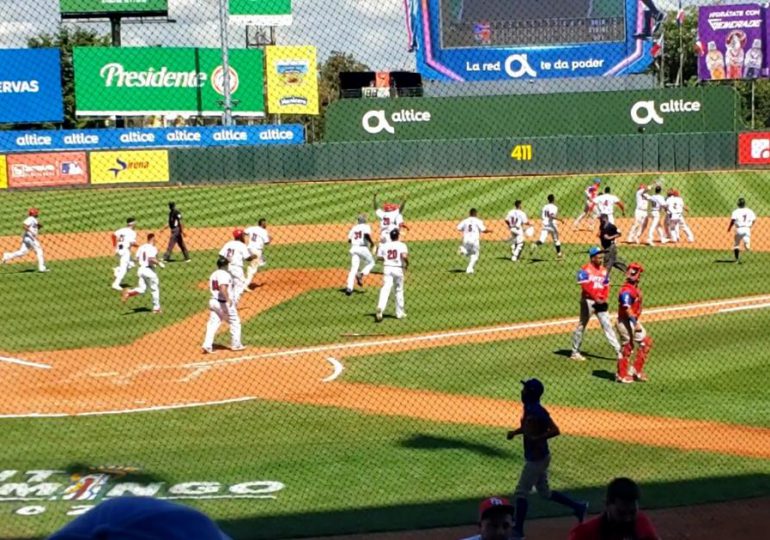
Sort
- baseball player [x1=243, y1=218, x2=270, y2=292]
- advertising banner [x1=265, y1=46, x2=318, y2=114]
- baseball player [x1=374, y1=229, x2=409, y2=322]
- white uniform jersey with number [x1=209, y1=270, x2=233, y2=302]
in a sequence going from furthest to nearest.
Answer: advertising banner [x1=265, y1=46, x2=318, y2=114], baseball player [x1=243, y1=218, x2=270, y2=292], baseball player [x1=374, y1=229, x2=409, y2=322], white uniform jersey with number [x1=209, y1=270, x2=233, y2=302]

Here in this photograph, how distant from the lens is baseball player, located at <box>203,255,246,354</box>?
1852 centimetres

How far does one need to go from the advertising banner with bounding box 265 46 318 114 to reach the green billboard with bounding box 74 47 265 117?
3.58 meters

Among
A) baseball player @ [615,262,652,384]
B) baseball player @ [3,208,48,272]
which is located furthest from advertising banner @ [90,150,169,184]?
baseball player @ [615,262,652,384]

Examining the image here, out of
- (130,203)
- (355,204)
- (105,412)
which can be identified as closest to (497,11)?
(355,204)

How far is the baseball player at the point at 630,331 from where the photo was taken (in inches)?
617

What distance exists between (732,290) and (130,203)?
1043 inches

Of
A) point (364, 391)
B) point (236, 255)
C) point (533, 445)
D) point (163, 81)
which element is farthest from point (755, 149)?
point (533, 445)

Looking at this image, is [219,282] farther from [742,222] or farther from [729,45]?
[729,45]

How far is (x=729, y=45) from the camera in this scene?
5297cm

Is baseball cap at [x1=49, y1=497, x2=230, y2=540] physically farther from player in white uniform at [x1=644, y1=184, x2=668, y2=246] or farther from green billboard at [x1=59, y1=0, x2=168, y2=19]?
green billboard at [x1=59, y1=0, x2=168, y2=19]

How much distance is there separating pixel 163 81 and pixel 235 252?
32.6m

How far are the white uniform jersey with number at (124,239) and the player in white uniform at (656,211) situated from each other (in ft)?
45.1

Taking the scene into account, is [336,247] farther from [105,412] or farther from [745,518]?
[745,518]

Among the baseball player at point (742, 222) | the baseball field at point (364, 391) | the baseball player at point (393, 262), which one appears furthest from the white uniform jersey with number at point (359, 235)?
the baseball player at point (742, 222)
